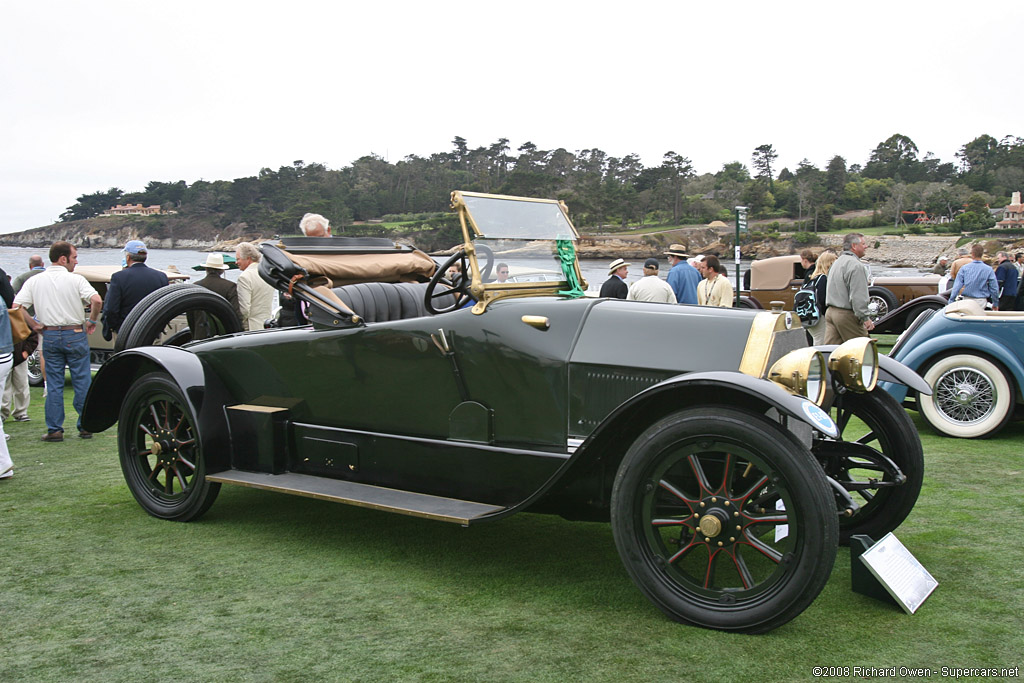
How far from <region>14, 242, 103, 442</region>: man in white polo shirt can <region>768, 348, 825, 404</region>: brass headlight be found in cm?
607

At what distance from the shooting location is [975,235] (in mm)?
62156

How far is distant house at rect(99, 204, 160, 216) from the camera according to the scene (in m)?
45.7

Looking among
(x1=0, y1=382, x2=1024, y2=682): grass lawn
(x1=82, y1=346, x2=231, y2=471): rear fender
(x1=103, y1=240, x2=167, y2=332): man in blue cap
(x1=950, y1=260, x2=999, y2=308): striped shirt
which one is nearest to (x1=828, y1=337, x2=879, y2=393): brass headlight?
(x1=0, y1=382, x2=1024, y2=682): grass lawn

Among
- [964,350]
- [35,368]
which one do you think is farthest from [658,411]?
[35,368]

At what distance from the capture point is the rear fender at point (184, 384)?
432cm

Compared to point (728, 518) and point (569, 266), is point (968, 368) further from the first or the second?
point (728, 518)

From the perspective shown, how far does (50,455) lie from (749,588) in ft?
19.0

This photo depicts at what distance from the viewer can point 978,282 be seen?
927 centimetres

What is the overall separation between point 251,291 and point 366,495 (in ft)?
16.2

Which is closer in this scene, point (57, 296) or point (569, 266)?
point (569, 266)

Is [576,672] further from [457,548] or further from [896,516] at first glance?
[896,516]

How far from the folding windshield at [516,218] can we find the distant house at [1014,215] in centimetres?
6827

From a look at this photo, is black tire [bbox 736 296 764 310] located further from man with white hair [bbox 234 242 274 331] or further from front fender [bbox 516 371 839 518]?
front fender [bbox 516 371 839 518]

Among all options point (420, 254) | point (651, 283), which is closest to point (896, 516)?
point (420, 254)
